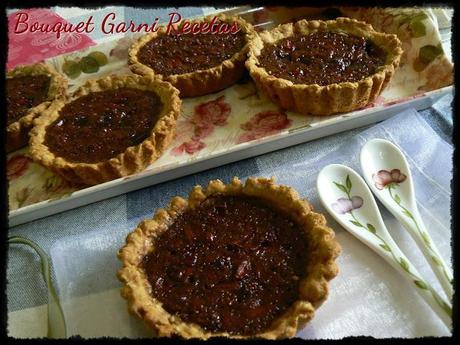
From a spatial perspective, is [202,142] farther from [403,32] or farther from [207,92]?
[403,32]

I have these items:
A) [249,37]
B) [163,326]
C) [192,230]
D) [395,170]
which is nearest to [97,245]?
[192,230]

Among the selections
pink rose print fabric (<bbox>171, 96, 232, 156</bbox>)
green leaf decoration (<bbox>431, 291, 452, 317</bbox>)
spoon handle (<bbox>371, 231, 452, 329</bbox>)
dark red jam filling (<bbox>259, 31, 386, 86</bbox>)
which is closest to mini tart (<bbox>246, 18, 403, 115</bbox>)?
dark red jam filling (<bbox>259, 31, 386, 86</bbox>)

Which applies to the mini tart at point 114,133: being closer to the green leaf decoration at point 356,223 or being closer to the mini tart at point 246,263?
the mini tart at point 246,263

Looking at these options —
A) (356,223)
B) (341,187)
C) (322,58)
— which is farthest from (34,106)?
(356,223)

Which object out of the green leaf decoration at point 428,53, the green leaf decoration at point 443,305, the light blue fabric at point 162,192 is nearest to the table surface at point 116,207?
the light blue fabric at point 162,192

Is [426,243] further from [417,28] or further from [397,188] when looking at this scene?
[417,28]
